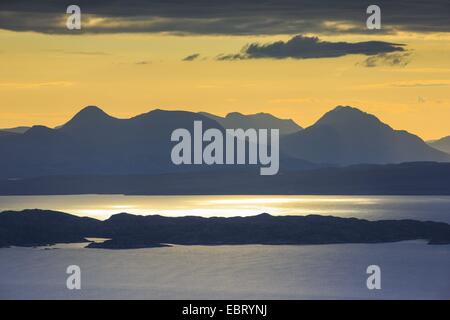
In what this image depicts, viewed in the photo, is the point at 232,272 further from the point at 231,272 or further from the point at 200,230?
the point at 200,230

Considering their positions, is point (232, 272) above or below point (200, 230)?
below

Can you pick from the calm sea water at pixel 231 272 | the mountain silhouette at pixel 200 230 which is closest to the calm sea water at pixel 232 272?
the calm sea water at pixel 231 272

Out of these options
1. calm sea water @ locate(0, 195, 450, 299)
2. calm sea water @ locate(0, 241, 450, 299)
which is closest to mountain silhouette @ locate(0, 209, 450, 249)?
calm sea water @ locate(0, 195, 450, 299)

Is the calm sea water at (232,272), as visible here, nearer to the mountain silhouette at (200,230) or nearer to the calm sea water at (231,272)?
the calm sea water at (231,272)

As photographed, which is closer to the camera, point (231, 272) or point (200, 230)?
point (231, 272)

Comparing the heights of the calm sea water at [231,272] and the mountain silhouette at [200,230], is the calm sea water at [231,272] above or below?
below

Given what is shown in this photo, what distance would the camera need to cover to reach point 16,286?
100 m

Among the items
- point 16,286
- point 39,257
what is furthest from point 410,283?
point 39,257

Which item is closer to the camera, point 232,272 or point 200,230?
point 232,272

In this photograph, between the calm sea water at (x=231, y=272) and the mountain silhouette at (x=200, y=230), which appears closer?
the calm sea water at (x=231, y=272)

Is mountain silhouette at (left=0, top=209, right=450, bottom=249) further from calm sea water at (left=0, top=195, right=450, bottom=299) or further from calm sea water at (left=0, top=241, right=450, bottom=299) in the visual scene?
calm sea water at (left=0, top=241, right=450, bottom=299)

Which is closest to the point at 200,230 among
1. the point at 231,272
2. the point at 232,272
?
the point at 231,272
